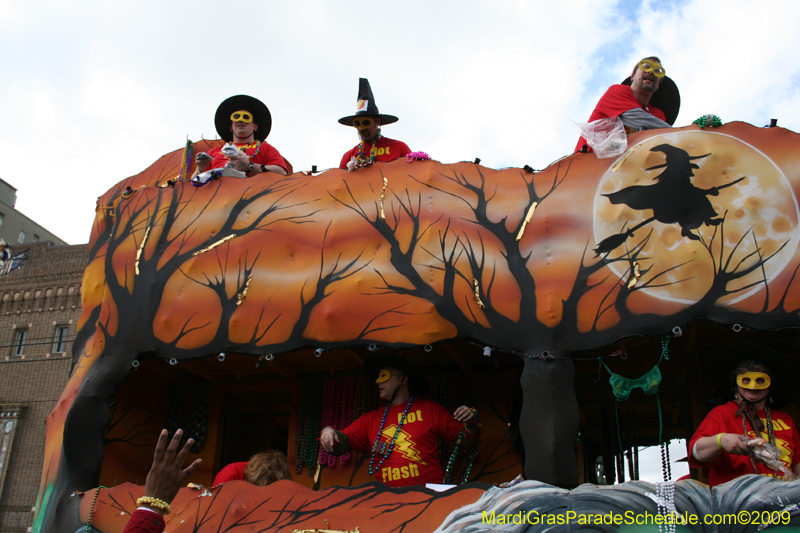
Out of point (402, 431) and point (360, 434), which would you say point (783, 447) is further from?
point (360, 434)

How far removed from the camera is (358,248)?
516cm

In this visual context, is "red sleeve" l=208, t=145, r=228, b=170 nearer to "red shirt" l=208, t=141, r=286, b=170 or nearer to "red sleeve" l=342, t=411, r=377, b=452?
"red shirt" l=208, t=141, r=286, b=170

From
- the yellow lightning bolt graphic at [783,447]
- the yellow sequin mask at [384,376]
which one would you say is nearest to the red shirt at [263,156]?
the yellow sequin mask at [384,376]

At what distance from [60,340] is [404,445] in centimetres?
1603

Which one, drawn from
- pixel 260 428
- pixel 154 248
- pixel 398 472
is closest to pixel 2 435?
pixel 260 428

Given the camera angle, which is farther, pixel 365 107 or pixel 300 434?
pixel 300 434

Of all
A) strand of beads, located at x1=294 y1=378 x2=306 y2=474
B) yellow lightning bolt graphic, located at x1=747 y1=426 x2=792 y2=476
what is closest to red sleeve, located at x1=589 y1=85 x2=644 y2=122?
yellow lightning bolt graphic, located at x1=747 y1=426 x2=792 y2=476

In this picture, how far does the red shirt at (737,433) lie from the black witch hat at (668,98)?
3548 mm

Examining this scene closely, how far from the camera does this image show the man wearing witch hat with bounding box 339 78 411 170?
6188 mm

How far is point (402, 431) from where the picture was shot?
17.1ft

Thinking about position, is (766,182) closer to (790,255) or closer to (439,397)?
(790,255)

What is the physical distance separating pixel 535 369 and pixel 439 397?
6.14 feet

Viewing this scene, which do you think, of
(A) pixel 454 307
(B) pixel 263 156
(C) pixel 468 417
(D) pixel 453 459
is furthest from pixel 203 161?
(D) pixel 453 459

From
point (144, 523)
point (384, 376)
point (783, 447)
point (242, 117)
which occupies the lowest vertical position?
point (144, 523)
